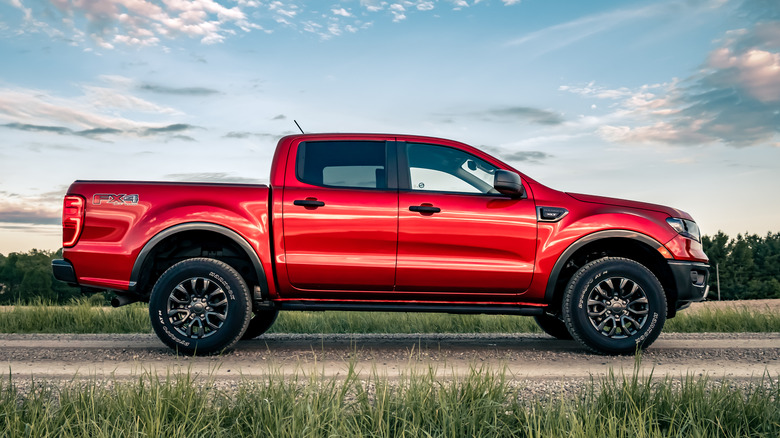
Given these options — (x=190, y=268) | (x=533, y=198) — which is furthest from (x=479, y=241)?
(x=190, y=268)

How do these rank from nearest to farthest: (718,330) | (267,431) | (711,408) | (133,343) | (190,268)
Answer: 1. (267,431)
2. (711,408)
3. (190,268)
4. (133,343)
5. (718,330)

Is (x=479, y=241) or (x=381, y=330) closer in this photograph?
(x=479, y=241)

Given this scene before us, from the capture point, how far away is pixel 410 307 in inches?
238

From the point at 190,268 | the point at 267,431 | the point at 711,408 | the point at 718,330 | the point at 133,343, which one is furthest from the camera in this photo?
the point at 718,330

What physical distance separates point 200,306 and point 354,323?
4.26 meters

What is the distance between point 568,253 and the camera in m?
6.22

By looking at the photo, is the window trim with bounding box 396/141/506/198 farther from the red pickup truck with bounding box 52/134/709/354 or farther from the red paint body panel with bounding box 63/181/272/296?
the red paint body panel with bounding box 63/181/272/296

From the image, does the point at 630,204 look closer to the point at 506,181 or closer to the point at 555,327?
the point at 506,181

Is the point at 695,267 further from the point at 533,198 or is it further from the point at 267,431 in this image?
the point at 267,431

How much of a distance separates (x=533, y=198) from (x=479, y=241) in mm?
692

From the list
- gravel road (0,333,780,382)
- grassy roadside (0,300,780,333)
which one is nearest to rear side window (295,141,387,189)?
gravel road (0,333,780,382)

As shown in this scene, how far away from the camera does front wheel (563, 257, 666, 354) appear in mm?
6078

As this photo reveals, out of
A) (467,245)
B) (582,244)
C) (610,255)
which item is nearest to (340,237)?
(467,245)

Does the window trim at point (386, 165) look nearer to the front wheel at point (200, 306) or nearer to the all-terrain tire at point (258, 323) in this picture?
the front wheel at point (200, 306)
